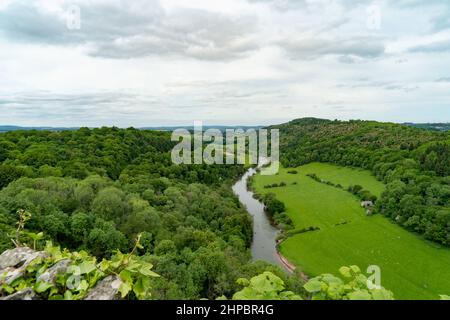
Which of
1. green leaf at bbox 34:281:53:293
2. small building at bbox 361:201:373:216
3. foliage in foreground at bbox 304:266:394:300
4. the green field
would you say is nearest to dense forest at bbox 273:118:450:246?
small building at bbox 361:201:373:216

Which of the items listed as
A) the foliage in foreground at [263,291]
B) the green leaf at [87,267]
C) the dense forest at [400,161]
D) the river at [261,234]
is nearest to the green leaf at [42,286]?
the green leaf at [87,267]

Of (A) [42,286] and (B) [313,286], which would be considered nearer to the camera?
(B) [313,286]

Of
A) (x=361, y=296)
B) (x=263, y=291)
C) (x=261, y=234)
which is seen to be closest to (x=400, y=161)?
(x=261, y=234)

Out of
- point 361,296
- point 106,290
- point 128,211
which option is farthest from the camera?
point 128,211

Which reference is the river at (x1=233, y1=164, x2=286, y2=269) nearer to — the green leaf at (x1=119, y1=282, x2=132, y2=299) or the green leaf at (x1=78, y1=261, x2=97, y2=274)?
the green leaf at (x1=78, y1=261, x2=97, y2=274)

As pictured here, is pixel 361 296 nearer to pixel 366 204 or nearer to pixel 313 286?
pixel 313 286

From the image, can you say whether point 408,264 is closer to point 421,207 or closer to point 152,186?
point 421,207
